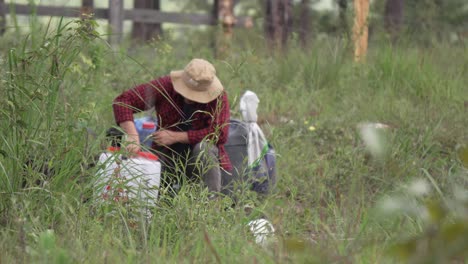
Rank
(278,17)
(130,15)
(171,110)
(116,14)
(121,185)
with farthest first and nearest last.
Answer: (130,15)
(278,17)
(116,14)
(171,110)
(121,185)

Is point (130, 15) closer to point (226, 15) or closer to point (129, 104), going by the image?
point (226, 15)

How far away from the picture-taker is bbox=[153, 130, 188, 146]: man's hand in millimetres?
5129

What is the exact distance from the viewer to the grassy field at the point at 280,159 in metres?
2.95

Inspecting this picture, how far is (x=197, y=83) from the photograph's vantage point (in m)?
5.22

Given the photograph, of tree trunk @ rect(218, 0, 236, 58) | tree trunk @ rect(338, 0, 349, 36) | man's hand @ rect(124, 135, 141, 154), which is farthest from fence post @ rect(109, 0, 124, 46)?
man's hand @ rect(124, 135, 141, 154)

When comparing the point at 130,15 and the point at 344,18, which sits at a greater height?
the point at 344,18

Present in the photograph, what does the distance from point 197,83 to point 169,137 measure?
36 centimetres

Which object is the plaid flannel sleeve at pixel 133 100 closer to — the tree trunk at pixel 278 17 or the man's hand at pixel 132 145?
the man's hand at pixel 132 145

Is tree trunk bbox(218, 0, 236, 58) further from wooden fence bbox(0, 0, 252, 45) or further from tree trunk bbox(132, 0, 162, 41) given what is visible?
tree trunk bbox(132, 0, 162, 41)

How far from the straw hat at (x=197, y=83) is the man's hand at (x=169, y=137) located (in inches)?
8.7

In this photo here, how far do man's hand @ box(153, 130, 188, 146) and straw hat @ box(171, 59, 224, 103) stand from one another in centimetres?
22

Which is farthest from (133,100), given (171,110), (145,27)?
(145,27)

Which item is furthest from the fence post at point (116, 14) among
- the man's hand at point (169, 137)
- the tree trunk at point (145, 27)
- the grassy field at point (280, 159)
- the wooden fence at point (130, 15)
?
the man's hand at point (169, 137)

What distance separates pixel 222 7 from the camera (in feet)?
42.7
